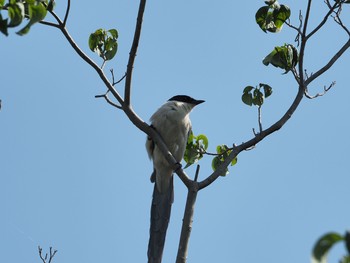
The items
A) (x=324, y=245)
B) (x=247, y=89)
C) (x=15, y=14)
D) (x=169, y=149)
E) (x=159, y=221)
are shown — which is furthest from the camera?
(x=169, y=149)

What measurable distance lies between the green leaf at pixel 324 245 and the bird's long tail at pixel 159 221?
4395mm

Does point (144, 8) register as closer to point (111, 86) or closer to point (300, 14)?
point (111, 86)

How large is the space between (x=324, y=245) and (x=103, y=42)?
426 cm

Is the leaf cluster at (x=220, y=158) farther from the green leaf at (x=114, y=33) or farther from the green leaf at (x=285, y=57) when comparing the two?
the green leaf at (x=114, y=33)

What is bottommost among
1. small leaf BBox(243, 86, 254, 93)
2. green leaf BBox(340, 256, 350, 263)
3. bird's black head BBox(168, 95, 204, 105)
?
green leaf BBox(340, 256, 350, 263)

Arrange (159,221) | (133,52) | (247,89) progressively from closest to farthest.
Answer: (133,52) → (247,89) → (159,221)

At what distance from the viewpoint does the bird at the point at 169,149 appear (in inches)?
236

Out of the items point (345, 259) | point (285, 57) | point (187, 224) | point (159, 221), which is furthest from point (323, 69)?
point (345, 259)

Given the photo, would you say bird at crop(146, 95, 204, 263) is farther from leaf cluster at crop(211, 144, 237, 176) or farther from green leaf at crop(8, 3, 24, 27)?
green leaf at crop(8, 3, 24, 27)

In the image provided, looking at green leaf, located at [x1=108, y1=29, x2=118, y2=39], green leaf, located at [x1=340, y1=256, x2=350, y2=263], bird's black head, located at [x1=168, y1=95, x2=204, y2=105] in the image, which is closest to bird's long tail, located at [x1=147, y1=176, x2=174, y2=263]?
bird's black head, located at [x1=168, y1=95, x2=204, y2=105]

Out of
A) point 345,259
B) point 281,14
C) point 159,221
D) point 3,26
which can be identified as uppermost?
point 281,14

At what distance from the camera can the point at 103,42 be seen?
16.4 feet

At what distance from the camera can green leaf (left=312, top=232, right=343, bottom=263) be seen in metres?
0.95

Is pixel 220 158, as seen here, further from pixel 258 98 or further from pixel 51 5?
pixel 51 5
